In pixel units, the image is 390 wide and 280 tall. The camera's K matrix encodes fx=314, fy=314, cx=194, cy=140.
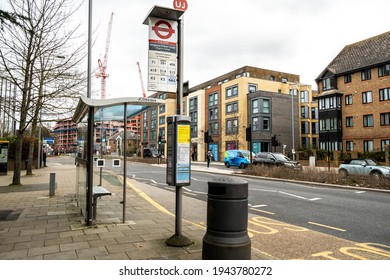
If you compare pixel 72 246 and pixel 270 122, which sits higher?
pixel 270 122

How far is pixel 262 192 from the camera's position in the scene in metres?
12.0

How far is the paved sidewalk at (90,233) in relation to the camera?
14.0 ft

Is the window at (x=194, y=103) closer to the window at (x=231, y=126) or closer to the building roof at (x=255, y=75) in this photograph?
the building roof at (x=255, y=75)

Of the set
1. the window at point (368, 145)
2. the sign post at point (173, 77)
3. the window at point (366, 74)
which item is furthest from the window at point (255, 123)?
the sign post at point (173, 77)

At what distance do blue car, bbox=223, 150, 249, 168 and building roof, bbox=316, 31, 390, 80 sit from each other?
18.2 meters

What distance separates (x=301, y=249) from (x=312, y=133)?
5689 centimetres

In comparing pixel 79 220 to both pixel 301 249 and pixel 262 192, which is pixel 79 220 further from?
pixel 262 192

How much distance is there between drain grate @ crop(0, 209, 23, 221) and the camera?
676 centimetres

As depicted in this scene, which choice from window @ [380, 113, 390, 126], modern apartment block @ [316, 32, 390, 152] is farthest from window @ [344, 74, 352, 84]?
window @ [380, 113, 390, 126]

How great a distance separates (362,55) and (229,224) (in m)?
40.5

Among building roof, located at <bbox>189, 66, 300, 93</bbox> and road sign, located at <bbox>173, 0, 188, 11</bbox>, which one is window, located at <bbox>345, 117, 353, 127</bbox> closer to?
building roof, located at <bbox>189, 66, 300, 93</bbox>

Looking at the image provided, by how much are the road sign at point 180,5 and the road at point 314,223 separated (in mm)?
3846

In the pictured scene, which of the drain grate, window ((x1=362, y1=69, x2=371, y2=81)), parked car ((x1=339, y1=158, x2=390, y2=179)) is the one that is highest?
window ((x1=362, y1=69, x2=371, y2=81))

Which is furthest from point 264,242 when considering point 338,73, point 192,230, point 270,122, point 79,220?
point 270,122
